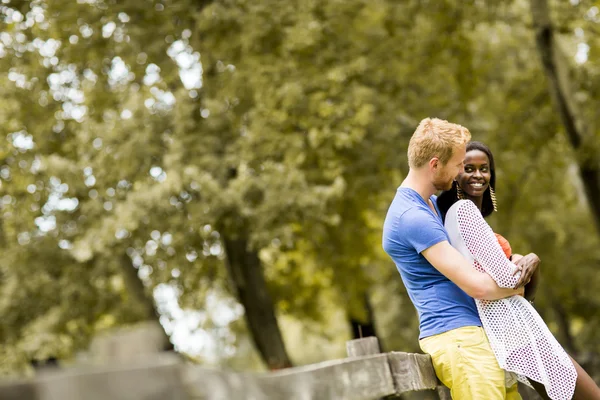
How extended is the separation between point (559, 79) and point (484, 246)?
35.4 feet

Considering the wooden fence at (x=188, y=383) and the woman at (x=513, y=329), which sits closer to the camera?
the wooden fence at (x=188, y=383)

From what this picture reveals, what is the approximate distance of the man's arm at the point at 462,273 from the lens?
12.5ft

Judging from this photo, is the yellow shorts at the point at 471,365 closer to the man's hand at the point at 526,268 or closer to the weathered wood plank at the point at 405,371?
the weathered wood plank at the point at 405,371

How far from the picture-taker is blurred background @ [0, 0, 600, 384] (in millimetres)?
12250

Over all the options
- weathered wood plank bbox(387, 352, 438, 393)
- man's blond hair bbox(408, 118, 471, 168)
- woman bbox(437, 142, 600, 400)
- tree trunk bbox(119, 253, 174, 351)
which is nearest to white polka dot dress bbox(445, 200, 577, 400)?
woman bbox(437, 142, 600, 400)

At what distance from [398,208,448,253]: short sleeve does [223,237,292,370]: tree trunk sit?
10423 millimetres

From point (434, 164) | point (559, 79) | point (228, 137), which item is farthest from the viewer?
point (559, 79)

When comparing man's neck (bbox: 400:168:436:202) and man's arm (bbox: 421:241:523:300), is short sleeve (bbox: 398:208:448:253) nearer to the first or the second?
man's arm (bbox: 421:241:523:300)

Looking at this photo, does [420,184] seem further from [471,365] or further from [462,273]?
[471,365]

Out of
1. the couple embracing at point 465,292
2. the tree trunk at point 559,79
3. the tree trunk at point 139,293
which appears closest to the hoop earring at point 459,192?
the couple embracing at point 465,292

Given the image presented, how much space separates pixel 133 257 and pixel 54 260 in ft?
4.96

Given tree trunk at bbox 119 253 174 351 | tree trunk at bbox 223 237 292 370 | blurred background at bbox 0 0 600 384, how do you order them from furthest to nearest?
1. tree trunk at bbox 119 253 174 351
2. tree trunk at bbox 223 237 292 370
3. blurred background at bbox 0 0 600 384

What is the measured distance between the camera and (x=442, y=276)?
4039 mm

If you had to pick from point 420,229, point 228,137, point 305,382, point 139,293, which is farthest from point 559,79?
point 305,382
